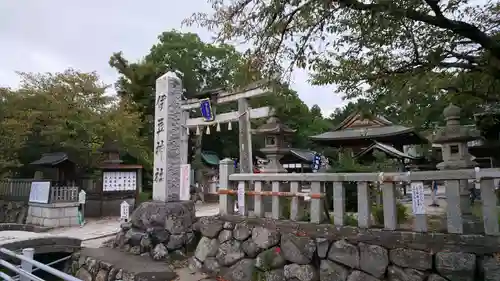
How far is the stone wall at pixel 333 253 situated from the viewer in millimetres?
4184

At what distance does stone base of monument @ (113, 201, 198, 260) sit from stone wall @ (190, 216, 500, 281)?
71 cm

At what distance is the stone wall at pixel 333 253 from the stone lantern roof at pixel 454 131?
263 cm

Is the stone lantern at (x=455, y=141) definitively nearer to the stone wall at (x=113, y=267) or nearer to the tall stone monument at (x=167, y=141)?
the stone wall at (x=113, y=267)

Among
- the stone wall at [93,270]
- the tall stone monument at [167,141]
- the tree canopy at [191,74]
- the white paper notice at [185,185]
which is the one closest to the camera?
the stone wall at [93,270]

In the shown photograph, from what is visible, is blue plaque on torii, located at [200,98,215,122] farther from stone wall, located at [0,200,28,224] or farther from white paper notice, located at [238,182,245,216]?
white paper notice, located at [238,182,245,216]

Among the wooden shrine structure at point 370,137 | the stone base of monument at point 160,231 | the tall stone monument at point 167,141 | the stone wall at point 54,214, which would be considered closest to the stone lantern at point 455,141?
the stone base of monument at point 160,231

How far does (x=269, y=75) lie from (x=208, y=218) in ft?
11.9

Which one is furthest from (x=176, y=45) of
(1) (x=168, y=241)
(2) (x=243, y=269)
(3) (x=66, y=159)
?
(2) (x=243, y=269)

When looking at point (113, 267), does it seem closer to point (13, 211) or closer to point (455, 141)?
point (455, 141)

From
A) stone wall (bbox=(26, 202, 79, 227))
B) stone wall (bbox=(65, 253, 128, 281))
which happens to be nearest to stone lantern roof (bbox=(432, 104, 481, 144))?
stone wall (bbox=(65, 253, 128, 281))

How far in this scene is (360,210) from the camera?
5.18m

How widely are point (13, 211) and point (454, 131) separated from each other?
17189mm

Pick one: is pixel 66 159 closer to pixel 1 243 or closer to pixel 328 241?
pixel 1 243

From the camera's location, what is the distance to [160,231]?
7914 millimetres
